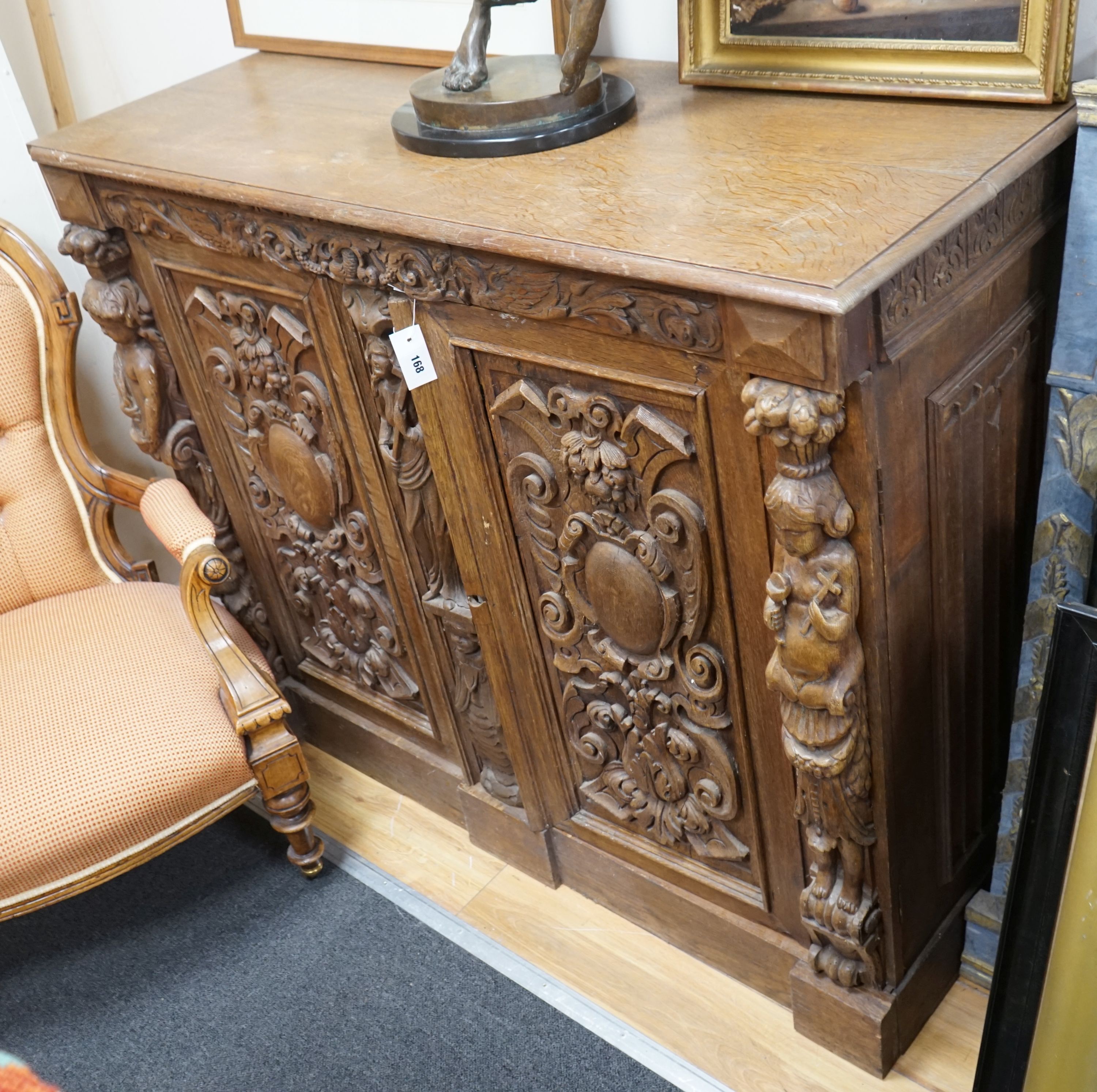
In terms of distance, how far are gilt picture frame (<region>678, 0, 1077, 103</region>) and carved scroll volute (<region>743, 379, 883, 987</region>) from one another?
478mm

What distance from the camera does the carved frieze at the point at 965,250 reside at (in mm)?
1122

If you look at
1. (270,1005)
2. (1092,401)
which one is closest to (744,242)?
(1092,401)

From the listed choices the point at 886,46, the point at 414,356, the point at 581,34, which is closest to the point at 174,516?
the point at 414,356

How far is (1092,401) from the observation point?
1346 mm

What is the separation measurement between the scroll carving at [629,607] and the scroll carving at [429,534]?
0.19 m

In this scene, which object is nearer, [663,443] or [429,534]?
[663,443]

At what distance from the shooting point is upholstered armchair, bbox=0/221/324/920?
5.85ft

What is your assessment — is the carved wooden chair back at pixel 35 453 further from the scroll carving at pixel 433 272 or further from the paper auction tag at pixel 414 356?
the paper auction tag at pixel 414 356

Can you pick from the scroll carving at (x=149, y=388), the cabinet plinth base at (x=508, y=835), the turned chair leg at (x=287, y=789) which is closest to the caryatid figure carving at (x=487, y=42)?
the scroll carving at (x=149, y=388)

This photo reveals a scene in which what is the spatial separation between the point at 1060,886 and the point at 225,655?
1321 mm

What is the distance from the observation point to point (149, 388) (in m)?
2.03

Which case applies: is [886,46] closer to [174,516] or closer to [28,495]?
[174,516]

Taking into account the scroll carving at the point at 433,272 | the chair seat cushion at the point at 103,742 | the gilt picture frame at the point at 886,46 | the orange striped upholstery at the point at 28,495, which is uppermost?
the gilt picture frame at the point at 886,46

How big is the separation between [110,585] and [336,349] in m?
0.81
